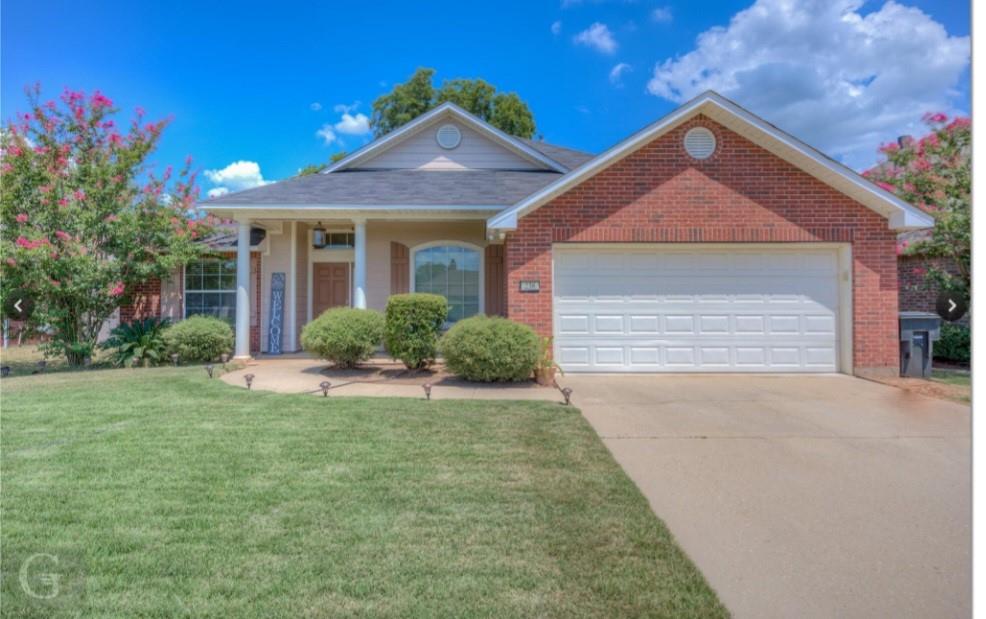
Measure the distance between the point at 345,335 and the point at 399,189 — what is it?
4.17 metres

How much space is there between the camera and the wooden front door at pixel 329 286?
1242 centimetres

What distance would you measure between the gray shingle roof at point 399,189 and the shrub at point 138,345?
10.6ft

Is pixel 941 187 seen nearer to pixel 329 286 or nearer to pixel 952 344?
pixel 952 344

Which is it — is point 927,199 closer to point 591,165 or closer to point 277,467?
point 591,165

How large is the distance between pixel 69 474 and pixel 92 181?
31.7 ft

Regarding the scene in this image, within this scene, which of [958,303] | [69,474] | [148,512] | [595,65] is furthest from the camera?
[595,65]

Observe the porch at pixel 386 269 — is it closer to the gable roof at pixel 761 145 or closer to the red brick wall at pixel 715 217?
the red brick wall at pixel 715 217

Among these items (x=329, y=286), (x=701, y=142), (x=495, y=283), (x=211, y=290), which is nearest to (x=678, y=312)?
(x=701, y=142)

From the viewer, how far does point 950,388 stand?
25.2 feet

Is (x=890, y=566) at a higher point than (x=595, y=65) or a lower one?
lower

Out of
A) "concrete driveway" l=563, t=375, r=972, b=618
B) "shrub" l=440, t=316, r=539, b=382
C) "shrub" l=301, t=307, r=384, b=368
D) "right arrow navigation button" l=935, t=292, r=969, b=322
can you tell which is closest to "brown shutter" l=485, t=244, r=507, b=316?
"shrub" l=301, t=307, r=384, b=368

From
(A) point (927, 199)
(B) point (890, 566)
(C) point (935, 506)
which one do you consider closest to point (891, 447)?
(C) point (935, 506)

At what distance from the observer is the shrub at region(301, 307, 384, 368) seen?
873 cm

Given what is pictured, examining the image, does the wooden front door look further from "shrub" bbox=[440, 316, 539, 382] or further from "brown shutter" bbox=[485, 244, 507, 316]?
"shrub" bbox=[440, 316, 539, 382]
